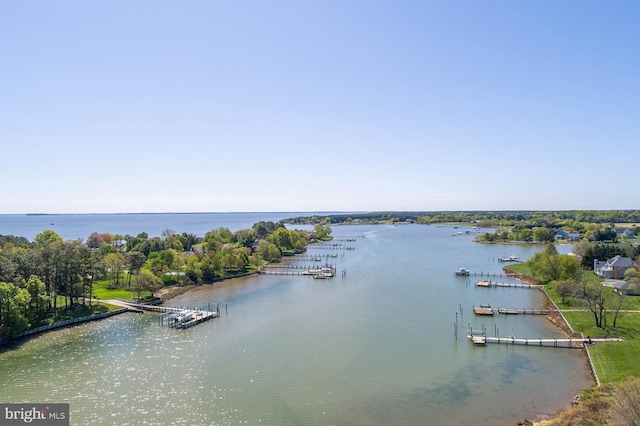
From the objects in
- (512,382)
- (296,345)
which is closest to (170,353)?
(296,345)

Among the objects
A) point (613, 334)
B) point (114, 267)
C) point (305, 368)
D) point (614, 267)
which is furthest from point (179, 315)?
point (614, 267)

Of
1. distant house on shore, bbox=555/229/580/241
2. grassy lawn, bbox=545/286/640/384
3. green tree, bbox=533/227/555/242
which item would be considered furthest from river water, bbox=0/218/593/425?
distant house on shore, bbox=555/229/580/241

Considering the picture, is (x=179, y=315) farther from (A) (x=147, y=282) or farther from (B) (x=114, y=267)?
(B) (x=114, y=267)

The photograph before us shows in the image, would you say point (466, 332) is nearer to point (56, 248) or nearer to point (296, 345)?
point (296, 345)

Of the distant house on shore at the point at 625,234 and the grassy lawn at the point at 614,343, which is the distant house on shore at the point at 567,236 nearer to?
the distant house on shore at the point at 625,234

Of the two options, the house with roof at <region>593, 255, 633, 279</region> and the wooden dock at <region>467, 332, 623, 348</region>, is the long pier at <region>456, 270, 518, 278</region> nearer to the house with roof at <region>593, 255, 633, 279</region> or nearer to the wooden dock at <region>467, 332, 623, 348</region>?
the house with roof at <region>593, 255, 633, 279</region>

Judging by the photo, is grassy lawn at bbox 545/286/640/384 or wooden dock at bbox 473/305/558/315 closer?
grassy lawn at bbox 545/286/640/384
